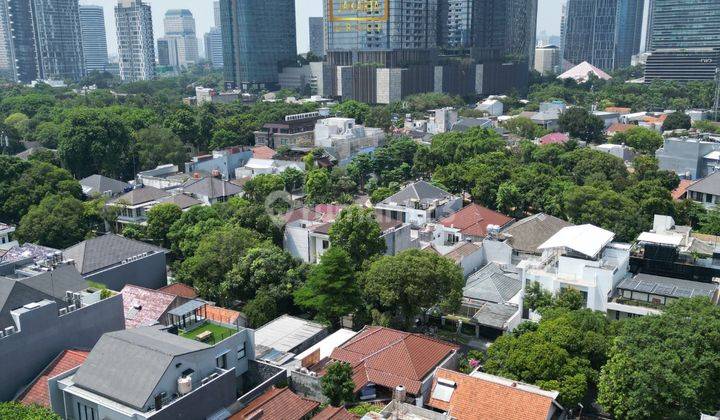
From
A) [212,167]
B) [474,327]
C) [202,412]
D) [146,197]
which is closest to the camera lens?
[202,412]

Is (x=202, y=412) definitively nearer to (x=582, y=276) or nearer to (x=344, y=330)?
(x=344, y=330)

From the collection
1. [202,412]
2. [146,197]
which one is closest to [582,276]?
[202,412]

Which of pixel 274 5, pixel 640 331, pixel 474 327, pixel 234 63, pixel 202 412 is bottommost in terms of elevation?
pixel 474 327

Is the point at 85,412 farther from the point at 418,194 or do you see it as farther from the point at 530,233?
the point at 418,194

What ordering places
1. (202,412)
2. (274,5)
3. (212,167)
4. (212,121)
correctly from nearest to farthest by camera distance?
(202,412), (212,167), (212,121), (274,5)

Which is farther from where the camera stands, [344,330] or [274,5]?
[274,5]

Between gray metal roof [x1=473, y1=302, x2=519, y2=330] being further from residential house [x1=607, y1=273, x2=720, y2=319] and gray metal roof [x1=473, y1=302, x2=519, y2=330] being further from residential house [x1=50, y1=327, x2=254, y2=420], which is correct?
residential house [x1=50, y1=327, x2=254, y2=420]
